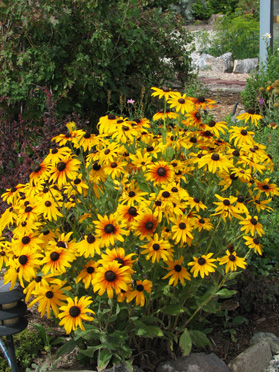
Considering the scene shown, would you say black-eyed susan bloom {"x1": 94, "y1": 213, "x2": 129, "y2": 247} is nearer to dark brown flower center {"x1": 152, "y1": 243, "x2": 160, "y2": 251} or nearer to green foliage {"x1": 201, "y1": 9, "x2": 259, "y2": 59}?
dark brown flower center {"x1": 152, "y1": 243, "x2": 160, "y2": 251}

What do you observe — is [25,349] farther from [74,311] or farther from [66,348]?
[74,311]

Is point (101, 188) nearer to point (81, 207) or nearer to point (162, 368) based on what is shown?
point (81, 207)

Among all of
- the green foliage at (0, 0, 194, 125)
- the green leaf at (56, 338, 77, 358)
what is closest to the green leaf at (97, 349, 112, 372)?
the green leaf at (56, 338, 77, 358)

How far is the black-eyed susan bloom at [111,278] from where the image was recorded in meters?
1.80

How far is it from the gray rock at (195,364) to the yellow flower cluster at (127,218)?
1.45 ft

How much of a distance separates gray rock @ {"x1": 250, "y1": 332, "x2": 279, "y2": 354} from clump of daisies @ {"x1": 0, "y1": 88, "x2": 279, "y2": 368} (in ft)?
1.30

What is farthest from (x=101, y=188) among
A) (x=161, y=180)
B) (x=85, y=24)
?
(x=85, y=24)

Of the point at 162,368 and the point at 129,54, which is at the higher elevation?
the point at 129,54

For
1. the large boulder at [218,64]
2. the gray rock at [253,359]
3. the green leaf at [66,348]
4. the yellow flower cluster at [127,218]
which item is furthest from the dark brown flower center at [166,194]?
the large boulder at [218,64]

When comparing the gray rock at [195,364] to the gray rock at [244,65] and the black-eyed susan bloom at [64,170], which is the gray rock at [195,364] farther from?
the gray rock at [244,65]

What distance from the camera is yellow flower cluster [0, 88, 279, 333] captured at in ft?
6.31

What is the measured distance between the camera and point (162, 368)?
7.90ft

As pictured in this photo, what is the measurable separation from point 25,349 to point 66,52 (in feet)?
11.0

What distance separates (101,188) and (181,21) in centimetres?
514
